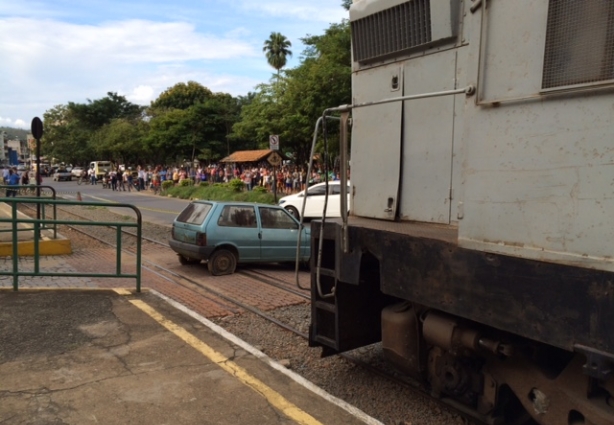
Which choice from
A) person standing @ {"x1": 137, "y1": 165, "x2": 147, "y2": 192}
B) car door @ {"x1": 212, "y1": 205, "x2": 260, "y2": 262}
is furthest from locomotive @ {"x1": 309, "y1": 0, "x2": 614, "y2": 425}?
person standing @ {"x1": 137, "y1": 165, "x2": 147, "y2": 192}

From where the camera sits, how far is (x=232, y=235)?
10.3 metres

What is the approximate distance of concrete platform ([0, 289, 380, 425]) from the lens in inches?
152

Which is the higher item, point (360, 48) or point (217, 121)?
point (217, 121)

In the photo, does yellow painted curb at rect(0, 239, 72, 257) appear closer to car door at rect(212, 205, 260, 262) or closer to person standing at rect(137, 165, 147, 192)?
car door at rect(212, 205, 260, 262)

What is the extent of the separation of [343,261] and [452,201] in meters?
0.97

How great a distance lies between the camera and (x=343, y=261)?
421cm

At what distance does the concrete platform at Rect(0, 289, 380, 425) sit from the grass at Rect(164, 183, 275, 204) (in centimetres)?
1867

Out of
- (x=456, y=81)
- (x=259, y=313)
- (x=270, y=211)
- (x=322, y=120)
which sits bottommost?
(x=259, y=313)

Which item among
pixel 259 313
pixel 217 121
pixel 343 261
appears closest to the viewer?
pixel 343 261

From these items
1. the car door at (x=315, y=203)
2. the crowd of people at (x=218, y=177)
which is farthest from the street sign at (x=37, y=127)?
the crowd of people at (x=218, y=177)

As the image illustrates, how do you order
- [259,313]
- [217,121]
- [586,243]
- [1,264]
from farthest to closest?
[217,121] < [1,264] < [259,313] < [586,243]

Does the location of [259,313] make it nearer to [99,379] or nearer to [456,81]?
[99,379]

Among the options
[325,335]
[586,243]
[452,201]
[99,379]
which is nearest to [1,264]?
[99,379]

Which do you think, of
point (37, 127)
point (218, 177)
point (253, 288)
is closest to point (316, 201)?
point (37, 127)
